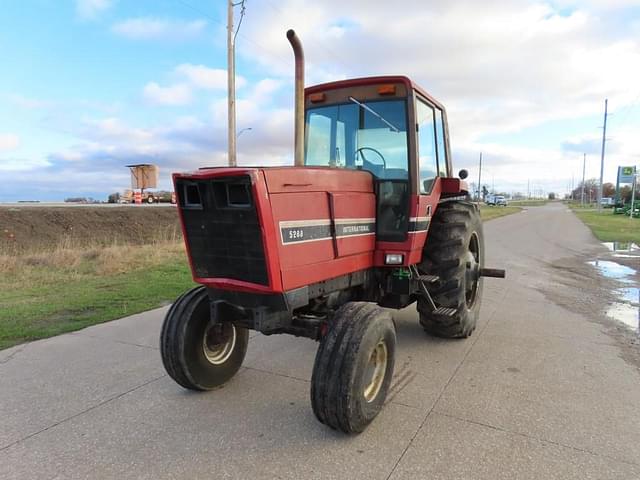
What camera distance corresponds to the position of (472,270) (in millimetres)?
5484

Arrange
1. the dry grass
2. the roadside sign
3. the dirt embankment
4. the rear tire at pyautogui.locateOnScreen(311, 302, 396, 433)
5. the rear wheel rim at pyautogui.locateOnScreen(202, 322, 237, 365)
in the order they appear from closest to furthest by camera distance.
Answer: the rear tire at pyautogui.locateOnScreen(311, 302, 396, 433)
the rear wheel rim at pyautogui.locateOnScreen(202, 322, 237, 365)
the dry grass
the dirt embankment
the roadside sign

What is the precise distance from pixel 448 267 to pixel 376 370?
1.67m

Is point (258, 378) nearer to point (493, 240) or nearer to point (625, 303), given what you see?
point (625, 303)

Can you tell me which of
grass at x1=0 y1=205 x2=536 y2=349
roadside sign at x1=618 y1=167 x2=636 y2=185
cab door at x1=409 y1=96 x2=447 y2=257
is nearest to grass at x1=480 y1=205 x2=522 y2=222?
roadside sign at x1=618 y1=167 x2=636 y2=185

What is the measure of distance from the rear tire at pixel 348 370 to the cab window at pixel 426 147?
1591 mm

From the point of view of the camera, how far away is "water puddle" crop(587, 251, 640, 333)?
20.9ft

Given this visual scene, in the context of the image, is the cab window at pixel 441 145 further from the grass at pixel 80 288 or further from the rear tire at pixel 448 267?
the grass at pixel 80 288

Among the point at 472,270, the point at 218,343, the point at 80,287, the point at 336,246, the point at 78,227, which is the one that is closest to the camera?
the point at 336,246

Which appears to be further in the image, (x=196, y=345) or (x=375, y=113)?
(x=375, y=113)

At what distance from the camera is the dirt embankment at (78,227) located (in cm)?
1817

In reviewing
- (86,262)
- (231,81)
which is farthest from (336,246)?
(231,81)

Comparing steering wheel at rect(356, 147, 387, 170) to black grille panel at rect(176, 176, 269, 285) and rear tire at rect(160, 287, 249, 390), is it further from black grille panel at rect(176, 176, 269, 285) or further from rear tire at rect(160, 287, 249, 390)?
rear tire at rect(160, 287, 249, 390)

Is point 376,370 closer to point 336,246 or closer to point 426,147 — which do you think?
point 336,246

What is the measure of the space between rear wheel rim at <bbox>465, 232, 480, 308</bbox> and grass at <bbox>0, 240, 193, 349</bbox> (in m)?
4.44
